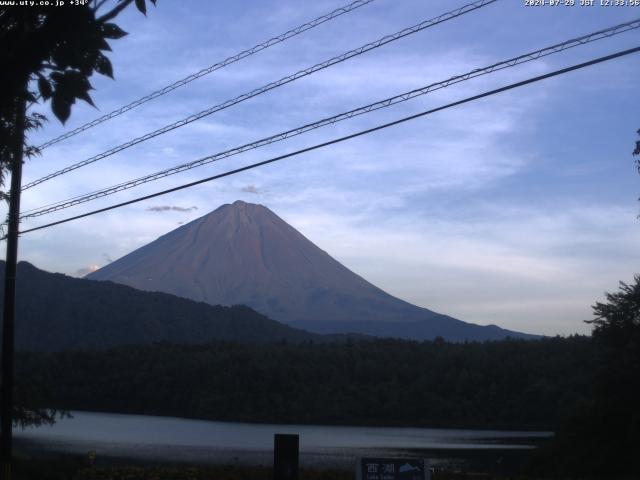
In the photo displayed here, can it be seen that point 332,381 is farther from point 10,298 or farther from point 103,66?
point 103,66

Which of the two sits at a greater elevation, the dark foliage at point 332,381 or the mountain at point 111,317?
the mountain at point 111,317

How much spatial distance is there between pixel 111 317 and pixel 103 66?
148302 millimetres

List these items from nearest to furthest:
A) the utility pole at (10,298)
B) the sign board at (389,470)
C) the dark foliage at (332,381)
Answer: the sign board at (389,470)
the utility pole at (10,298)
the dark foliage at (332,381)

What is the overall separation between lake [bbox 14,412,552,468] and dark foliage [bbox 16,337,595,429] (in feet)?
16.5

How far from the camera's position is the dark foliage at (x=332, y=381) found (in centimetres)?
7844

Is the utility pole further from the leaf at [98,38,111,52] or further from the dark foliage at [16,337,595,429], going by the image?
the dark foliage at [16,337,595,429]

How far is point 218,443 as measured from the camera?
52.2m

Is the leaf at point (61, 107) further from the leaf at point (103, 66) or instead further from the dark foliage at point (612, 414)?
the dark foliage at point (612, 414)

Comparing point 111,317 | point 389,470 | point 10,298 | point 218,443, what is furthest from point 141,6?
point 111,317

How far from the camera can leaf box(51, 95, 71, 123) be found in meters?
5.53

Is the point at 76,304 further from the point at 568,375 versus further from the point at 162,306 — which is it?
the point at 568,375

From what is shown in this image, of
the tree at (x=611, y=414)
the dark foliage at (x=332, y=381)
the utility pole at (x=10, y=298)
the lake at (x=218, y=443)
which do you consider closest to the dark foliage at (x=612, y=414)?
the tree at (x=611, y=414)

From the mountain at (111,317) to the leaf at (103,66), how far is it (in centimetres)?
13446

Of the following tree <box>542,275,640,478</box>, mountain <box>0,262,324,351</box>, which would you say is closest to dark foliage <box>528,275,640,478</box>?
tree <box>542,275,640,478</box>
